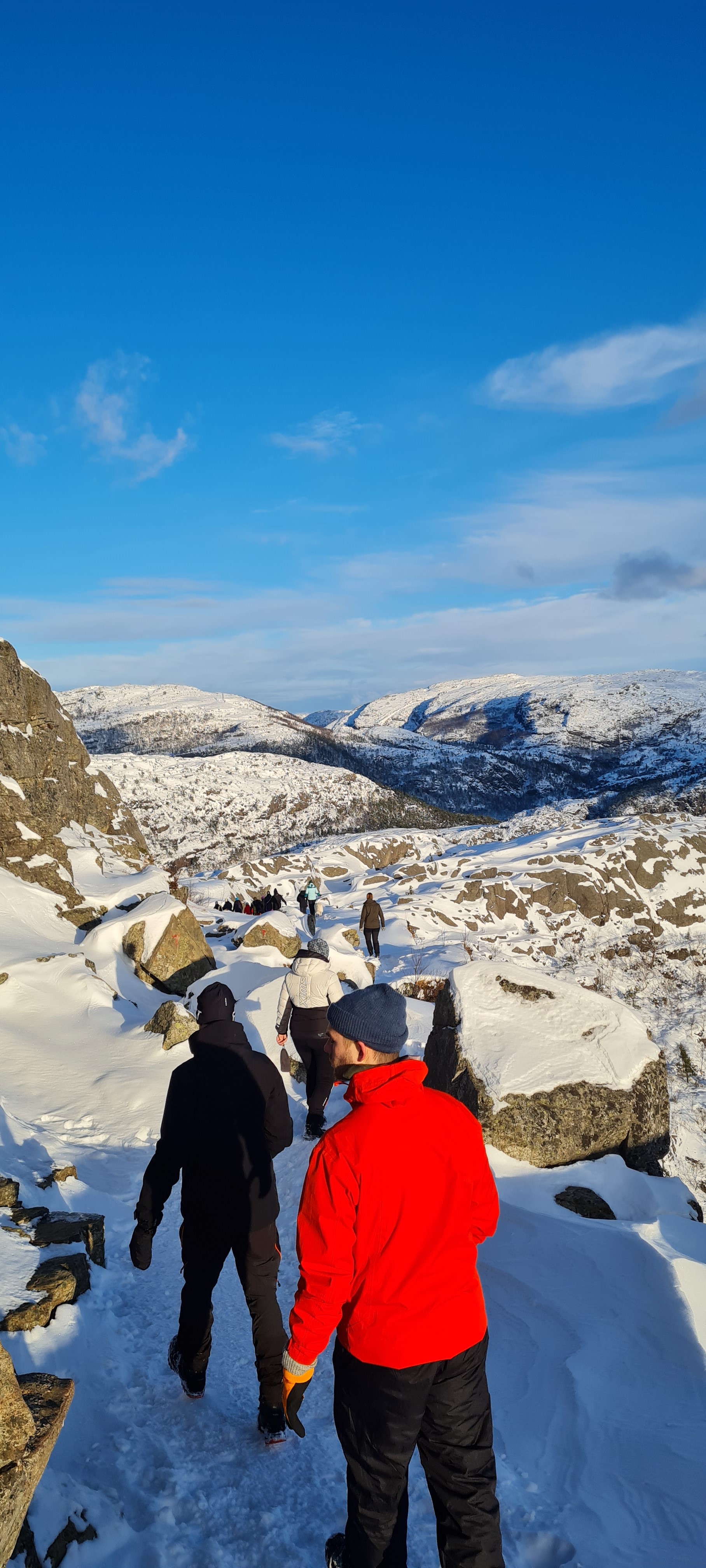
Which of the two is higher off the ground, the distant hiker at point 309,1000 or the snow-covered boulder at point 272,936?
the distant hiker at point 309,1000

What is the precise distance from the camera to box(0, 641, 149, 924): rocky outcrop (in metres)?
13.3

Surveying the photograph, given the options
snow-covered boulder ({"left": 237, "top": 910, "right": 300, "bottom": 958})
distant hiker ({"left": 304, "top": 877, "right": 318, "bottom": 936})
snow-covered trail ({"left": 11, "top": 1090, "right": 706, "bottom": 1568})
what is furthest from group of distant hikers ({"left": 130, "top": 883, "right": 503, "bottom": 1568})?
distant hiker ({"left": 304, "top": 877, "right": 318, "bottom": 936})

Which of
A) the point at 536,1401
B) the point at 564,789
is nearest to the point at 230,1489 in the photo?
the point at 536,1401

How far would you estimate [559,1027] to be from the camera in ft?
24.0

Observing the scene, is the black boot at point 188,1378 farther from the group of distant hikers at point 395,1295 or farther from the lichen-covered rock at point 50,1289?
the group of distant hikers at point 395,1295

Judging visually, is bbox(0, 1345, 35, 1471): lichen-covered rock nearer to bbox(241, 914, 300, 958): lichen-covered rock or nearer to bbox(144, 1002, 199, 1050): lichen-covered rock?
bbox(144, 1002, 199, 1050): lichen-covered rock

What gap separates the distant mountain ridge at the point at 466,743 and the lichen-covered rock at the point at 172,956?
66.7 meters

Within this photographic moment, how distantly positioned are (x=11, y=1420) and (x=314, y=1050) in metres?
4.72

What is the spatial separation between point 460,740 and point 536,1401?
166210 mm

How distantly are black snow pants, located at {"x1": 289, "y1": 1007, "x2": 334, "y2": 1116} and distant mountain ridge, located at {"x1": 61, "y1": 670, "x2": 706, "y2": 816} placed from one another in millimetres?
69783

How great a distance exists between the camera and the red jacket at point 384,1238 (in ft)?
7.89

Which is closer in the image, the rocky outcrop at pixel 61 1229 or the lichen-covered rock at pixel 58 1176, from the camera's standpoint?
the rocky outcrop at pixel 61 1229

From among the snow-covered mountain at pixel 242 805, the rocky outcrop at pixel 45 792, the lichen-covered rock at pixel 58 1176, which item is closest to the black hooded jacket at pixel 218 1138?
the lichen-covered rock at pixel 58 1176

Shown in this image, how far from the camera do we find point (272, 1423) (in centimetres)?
359
